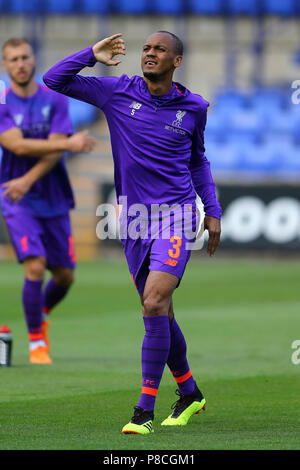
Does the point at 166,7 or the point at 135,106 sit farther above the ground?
the point at 135,106

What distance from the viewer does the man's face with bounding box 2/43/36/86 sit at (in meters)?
8.82

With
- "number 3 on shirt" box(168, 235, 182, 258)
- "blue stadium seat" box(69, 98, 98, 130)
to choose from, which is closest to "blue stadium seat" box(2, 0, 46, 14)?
"blue stadium seat" box(69, 98, 98, 130)

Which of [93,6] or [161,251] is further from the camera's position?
[93,6]

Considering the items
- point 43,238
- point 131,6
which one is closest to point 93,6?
→ point 131,6

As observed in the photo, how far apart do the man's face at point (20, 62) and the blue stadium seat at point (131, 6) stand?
67.2 feet

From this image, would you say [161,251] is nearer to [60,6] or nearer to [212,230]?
[212,230]

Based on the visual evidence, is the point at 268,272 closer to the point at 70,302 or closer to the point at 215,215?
the point at 70,302

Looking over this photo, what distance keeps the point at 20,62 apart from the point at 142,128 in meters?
3.10

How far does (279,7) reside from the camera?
1116 inches

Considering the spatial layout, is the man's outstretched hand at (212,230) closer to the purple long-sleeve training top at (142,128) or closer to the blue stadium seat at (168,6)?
the purple long-sleeve training top at (142,128)

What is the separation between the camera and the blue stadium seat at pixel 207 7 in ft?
94.1

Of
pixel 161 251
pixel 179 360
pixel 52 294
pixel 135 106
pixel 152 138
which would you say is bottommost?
pixel 52 294

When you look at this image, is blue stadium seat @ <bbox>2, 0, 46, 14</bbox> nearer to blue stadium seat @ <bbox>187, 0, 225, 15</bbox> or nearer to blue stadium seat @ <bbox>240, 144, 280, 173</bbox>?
blue stadium seat @ <bbox>187, 0, 225, 15</bbox>

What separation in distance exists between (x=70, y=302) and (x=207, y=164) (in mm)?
8267
